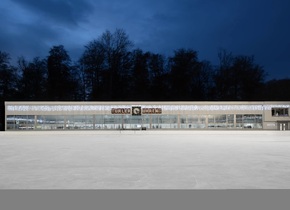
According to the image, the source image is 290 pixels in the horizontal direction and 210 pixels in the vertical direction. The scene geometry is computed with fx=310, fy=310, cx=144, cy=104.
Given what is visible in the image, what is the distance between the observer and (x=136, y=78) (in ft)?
278

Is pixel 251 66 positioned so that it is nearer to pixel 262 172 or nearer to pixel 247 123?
pixel 247 123

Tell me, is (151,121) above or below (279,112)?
below

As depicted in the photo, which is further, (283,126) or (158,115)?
(283,126)

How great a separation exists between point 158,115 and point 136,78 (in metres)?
33.1

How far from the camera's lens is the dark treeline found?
80875 millimetres

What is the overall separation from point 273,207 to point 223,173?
4.33 metres

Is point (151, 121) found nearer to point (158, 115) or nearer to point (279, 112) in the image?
point (158, 115)

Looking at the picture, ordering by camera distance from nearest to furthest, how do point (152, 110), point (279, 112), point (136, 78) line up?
1. point (152, 110)
2. point (279, 112)
3. point (136, 78)

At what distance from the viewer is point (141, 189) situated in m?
8.72

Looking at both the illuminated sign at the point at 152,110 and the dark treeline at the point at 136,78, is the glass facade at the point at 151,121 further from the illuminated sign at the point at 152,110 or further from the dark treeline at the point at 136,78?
the dark treeline at the point at 136,78

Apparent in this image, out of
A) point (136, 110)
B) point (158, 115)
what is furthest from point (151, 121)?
point (136, 110)

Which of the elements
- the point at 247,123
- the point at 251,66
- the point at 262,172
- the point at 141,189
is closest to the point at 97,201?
the point at 141,189

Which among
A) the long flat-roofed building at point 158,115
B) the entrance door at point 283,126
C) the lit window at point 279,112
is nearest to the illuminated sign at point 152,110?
the long flat-roofed building at point 158,115

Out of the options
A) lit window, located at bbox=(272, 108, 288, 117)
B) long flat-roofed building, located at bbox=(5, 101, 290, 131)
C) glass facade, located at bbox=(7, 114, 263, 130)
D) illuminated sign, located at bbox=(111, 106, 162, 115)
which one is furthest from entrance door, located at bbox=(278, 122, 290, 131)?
illuminated sign, located at bbox=(111, 106, 162, 115)
